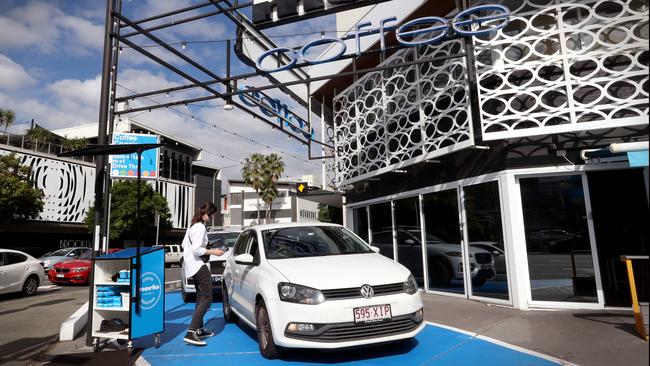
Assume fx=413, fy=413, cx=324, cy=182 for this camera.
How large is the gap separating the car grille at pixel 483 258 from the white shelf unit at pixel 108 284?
20.9 ft

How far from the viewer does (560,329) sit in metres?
5.75

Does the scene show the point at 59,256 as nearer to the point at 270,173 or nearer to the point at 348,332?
the point at 348,332

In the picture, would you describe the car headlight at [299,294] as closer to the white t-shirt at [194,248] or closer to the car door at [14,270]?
the white t-shirt at [194,248]

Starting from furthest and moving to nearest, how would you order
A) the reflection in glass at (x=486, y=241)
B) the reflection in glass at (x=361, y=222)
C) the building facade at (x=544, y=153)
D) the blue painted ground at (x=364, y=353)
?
the reflection in glass at (x=361, y=222)
the reflection in glass at (x=486, y=241)
the building facade at (x=544, y=153)
the blue painted ground at (x=364, y=353)

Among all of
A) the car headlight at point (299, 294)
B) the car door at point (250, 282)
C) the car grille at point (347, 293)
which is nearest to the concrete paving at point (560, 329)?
the car grille at point (347, 293)

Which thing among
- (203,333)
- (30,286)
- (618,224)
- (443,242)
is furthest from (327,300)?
(30,286)

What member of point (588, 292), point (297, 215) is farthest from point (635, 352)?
point (297, 215)

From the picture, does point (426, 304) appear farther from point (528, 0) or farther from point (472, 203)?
point (528, 0)

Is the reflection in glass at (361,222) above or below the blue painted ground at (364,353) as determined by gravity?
above

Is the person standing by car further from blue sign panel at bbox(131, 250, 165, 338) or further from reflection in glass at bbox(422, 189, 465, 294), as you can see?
reflection in glass at bbox(422, 189, 465, 294)

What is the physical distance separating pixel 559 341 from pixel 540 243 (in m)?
2.66

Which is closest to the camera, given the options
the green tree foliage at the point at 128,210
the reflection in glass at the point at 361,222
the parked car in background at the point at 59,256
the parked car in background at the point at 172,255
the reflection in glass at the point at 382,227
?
the reflection in glass at the point at 382,227

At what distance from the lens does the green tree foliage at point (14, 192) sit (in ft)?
71.8

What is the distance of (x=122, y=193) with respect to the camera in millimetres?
32188
